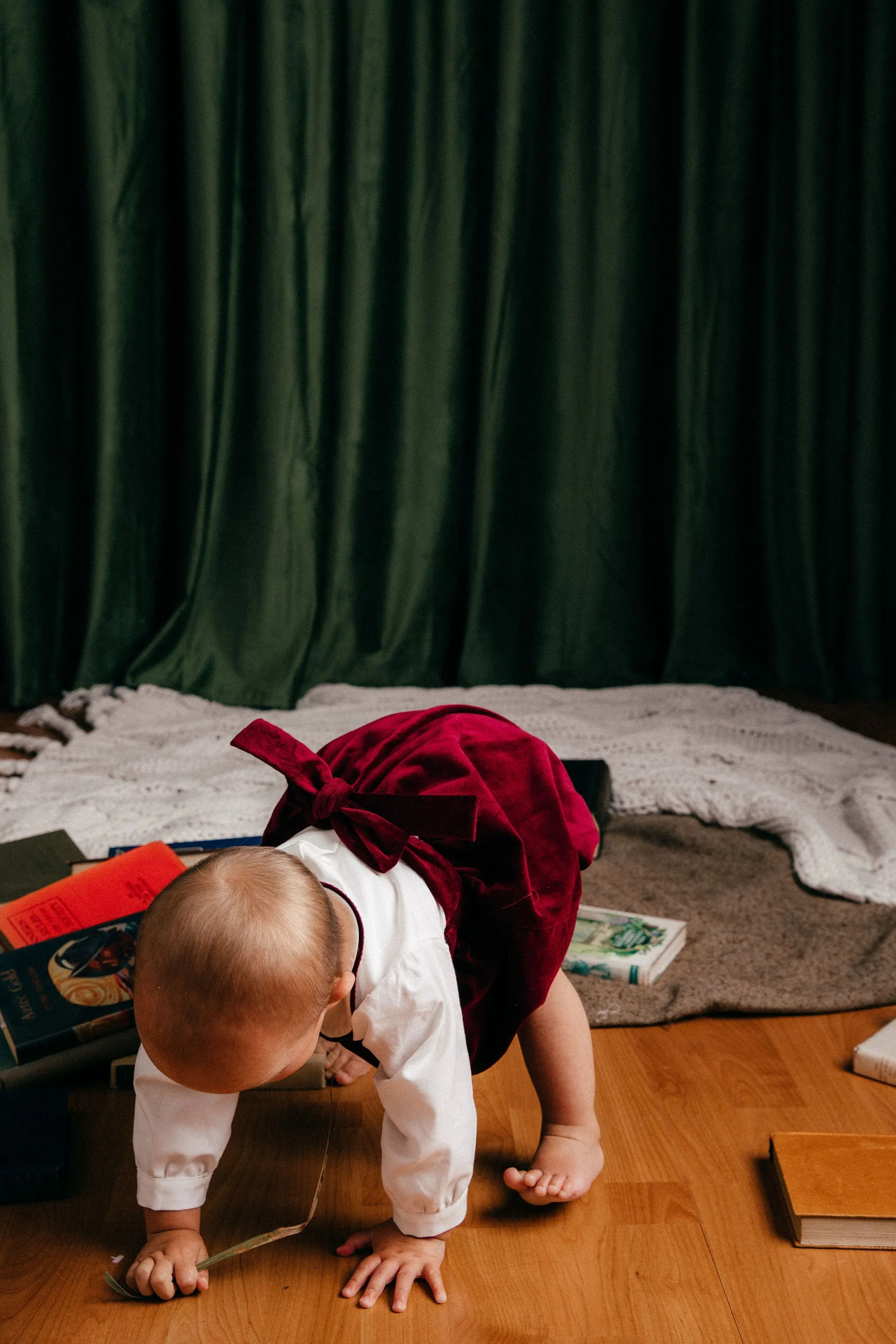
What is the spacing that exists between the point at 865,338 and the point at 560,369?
66 centimetres

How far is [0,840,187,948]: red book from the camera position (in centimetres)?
125

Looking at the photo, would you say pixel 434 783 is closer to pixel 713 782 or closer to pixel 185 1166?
pixel 185 1166

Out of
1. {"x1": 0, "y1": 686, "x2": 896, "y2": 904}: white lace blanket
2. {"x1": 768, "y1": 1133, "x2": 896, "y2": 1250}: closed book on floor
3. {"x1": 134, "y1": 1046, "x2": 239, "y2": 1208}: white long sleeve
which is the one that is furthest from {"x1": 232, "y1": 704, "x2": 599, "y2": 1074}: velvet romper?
{"x1": 0, "y1": 686, "x2": 896, "y2": 904}: white lace blanket

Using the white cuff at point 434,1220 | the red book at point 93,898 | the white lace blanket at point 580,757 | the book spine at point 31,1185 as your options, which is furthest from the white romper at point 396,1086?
the white lace blanket at point 580,757

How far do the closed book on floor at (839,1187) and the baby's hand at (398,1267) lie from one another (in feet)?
0.93

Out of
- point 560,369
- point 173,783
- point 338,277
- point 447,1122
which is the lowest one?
point 173,783

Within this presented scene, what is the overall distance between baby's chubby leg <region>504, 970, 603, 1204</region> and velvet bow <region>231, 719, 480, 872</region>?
0.63ft

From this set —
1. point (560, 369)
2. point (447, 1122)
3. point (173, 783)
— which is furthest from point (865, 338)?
point (447, 1122)

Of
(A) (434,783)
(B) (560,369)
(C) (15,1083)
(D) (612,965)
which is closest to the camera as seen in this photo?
(A) (434,783)

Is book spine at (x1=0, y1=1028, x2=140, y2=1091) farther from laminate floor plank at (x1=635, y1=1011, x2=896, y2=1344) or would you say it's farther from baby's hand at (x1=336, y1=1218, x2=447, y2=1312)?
laminate floor plank at (x1=635, y1=1011, x2=896, y2=1344)

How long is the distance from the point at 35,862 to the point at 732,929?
839mm

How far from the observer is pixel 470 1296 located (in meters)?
0.90

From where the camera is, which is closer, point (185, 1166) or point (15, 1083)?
point (185, 1166)

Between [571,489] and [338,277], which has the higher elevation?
[338,277]
